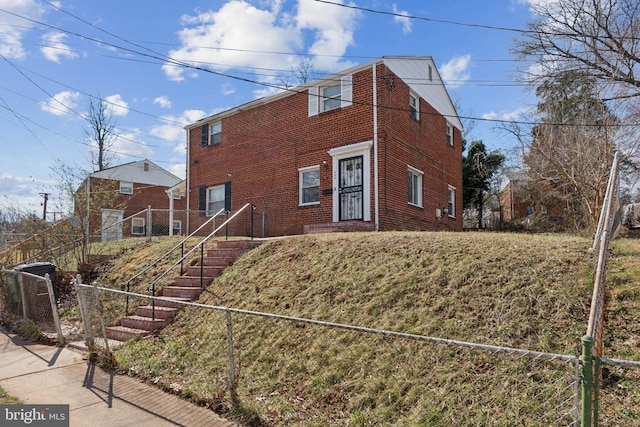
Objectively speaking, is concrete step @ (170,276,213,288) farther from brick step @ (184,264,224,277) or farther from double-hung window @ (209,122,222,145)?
double-hung window @ (209,122,222,145)

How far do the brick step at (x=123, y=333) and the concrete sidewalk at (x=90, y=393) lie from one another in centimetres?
71

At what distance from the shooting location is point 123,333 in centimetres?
733

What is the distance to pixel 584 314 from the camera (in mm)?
4273

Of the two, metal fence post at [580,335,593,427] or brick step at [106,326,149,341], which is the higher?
metal fence post at [580,335,593,427]

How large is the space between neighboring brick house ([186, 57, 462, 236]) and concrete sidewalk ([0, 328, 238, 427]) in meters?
6.90

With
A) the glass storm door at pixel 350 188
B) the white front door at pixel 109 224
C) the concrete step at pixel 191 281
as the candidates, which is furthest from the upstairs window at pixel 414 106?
the white front door at pixel 109 224

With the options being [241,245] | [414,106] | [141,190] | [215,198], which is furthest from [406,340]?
[141,190]

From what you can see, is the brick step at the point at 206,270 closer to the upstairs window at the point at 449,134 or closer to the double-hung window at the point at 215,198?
the double-hung window at the point at 215,198

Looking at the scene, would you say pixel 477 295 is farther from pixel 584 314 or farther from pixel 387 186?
pixel 387 186

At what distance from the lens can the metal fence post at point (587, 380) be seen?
8.26ft

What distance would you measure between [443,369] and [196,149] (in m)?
15.7

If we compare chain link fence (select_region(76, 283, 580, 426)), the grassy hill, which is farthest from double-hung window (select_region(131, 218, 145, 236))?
chain link fence (select_region(76, 283, 580, 426))

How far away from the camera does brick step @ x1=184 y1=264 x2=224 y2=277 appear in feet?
28.3

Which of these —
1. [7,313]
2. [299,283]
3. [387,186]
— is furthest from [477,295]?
[7,313]
